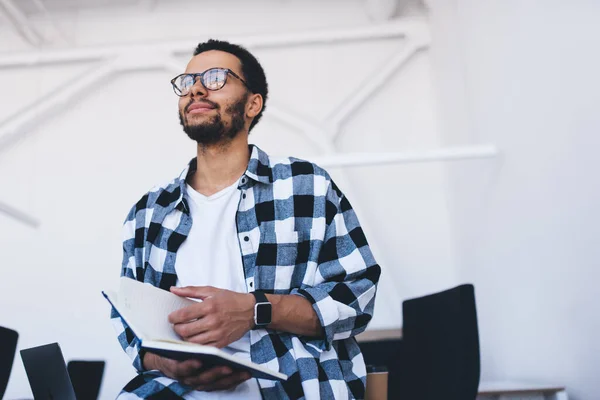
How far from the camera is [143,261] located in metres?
1.48

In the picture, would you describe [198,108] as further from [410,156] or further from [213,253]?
[410,156]

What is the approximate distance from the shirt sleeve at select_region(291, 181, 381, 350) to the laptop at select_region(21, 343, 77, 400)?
743mm

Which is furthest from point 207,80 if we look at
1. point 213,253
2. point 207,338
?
point 207,338

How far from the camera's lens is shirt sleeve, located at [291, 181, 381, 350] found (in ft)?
4.23

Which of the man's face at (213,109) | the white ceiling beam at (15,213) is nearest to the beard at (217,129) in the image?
the man's face at (213,109)

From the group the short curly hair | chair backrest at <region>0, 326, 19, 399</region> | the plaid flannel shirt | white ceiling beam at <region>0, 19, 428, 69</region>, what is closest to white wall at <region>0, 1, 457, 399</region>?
white ceiling beam at <region>0, 19, 428, 69</region>

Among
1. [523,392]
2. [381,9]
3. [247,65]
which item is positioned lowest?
[523,392]

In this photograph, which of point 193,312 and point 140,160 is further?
point 140,160

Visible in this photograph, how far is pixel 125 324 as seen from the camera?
141 cm

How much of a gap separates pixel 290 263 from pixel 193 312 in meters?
0.31

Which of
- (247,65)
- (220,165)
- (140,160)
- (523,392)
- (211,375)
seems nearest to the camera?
(211,375)

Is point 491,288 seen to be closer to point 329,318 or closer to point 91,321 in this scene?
point 329,318

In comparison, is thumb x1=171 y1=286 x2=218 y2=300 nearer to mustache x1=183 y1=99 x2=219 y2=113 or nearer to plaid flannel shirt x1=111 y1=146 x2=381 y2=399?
plaid flannel shirt x1=111 y1=146 x2=381 y2=399

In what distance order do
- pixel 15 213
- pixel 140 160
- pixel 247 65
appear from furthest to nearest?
pixel 140 160
pixel 15 213
pixel 247 65
